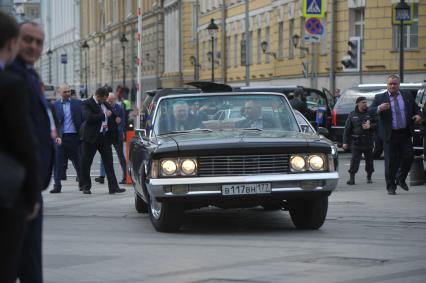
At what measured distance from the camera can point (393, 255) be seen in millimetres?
10875

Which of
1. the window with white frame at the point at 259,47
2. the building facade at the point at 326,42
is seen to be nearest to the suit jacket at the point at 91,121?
the building facade at the point at 326,42

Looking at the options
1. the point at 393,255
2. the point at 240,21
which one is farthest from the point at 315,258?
the point at 240,21

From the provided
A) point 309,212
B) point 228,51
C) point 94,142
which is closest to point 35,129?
point 309,212

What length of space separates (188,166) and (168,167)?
21 cm

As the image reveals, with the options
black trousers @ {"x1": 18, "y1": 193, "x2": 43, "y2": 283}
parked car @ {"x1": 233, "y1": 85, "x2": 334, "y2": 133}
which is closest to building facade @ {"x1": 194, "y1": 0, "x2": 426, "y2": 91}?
parked car @ {"x1": 233, "y1": 85, "x2": 334, "y2": 133}

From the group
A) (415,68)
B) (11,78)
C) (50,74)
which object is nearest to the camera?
(11,78)

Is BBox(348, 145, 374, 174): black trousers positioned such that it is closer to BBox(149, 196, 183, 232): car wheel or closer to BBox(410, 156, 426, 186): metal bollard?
BBox(410, 156, 426, 186): metal bollard

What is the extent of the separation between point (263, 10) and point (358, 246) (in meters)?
52.1

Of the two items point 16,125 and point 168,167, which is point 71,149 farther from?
point 16,125

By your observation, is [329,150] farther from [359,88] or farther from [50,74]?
[50,74]

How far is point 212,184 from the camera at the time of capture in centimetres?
1234

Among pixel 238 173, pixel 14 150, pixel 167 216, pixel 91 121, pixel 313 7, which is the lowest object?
pixel 167 216

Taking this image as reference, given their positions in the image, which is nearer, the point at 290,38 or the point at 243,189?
the point at 243,189

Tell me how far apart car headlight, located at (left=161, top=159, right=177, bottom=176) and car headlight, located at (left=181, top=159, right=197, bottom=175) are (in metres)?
0.08
